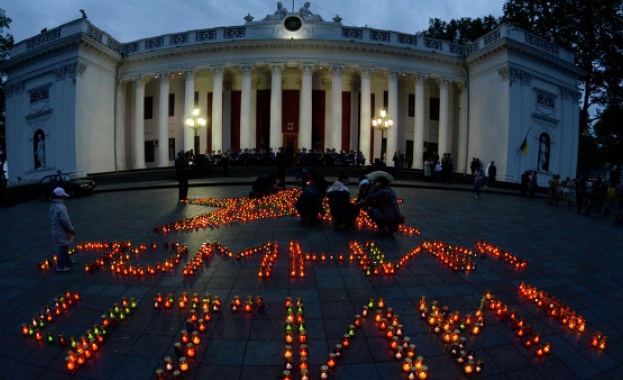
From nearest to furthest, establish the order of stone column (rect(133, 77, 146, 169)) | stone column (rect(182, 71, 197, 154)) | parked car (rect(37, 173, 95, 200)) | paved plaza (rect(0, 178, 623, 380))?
1. paved plaza (rect(0, 178, 623, 380))
2. parked car (rect(37, 173, 95, 200))
3. stone column (rect(182, 71, 197, 154))
4. stone column (rect(133, 77, 146, 169))

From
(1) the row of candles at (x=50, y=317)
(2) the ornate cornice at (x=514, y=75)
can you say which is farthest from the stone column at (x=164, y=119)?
(1) the row of candles at (x=50, y=317)

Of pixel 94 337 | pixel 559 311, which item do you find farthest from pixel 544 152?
pixel 94 337

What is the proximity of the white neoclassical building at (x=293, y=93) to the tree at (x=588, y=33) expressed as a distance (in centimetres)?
421

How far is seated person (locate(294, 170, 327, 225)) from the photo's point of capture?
1039 centimetres

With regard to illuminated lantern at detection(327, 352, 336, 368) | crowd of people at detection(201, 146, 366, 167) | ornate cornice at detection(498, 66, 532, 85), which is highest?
ornate cornice at detection(498, 66, 532, 85)

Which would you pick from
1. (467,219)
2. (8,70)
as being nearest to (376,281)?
(467,219)

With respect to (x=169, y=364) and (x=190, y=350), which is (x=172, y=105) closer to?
(x=190, y=350)

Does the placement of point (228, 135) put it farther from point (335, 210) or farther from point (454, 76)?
point (335, 210)

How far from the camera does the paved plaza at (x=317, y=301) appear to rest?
4.08 meters

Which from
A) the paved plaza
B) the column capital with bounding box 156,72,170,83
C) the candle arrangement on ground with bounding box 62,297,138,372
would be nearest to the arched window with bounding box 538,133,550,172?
the paved plaza

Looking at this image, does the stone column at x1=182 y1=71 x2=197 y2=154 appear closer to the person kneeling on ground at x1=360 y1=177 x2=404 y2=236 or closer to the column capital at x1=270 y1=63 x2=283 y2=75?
the column capital at x1=270 y1=63 x2=283 y2=75

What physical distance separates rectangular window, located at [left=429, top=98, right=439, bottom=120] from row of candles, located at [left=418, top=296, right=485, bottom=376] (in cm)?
3282

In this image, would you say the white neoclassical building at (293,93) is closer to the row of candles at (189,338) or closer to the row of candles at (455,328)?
the row of candles at (189,338)

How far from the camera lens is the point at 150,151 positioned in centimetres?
3644
